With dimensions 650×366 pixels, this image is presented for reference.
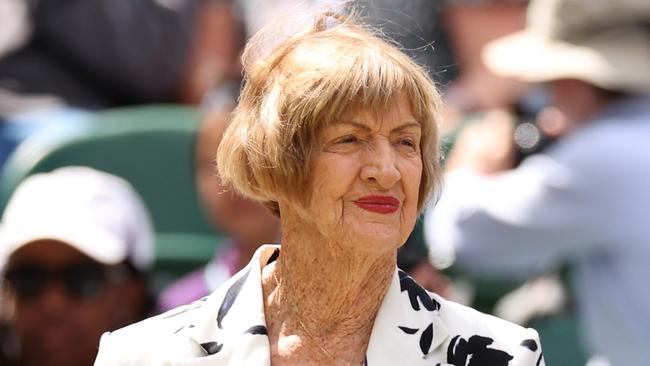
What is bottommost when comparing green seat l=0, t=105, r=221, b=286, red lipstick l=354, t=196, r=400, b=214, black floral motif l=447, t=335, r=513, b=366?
green seat l=0, t=105, r=221, b=286

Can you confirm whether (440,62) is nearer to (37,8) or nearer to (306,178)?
(37,8)

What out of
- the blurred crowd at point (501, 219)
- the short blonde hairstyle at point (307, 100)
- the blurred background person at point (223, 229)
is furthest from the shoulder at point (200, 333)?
the blurred background person at point (223, 229)

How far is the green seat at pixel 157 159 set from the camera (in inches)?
200

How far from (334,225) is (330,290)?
132 mm

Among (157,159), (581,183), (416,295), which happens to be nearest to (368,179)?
(416,295)

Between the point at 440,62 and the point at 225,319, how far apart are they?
2.90 meters

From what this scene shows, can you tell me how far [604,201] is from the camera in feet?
13.6

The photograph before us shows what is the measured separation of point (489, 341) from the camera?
2.55 meters

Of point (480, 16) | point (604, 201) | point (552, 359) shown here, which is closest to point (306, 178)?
point (604, 201)

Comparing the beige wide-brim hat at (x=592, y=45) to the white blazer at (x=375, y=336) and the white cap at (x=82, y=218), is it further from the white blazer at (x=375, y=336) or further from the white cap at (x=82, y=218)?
the white blazer at (x=375, y=336)

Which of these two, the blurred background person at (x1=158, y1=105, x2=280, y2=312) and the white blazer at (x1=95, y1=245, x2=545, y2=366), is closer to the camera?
the white blazer at (x1=95, y1=245, x2=545, y2=366)

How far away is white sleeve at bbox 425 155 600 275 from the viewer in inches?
165

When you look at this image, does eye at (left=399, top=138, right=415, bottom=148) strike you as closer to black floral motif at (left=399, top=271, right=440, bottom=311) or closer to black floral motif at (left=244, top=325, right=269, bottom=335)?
black floral motif at (left=399, top=271, right=440, bottom=311)

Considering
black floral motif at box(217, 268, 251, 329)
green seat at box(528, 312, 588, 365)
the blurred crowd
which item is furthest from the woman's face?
green seat at box(528, 312, 588, 365)
